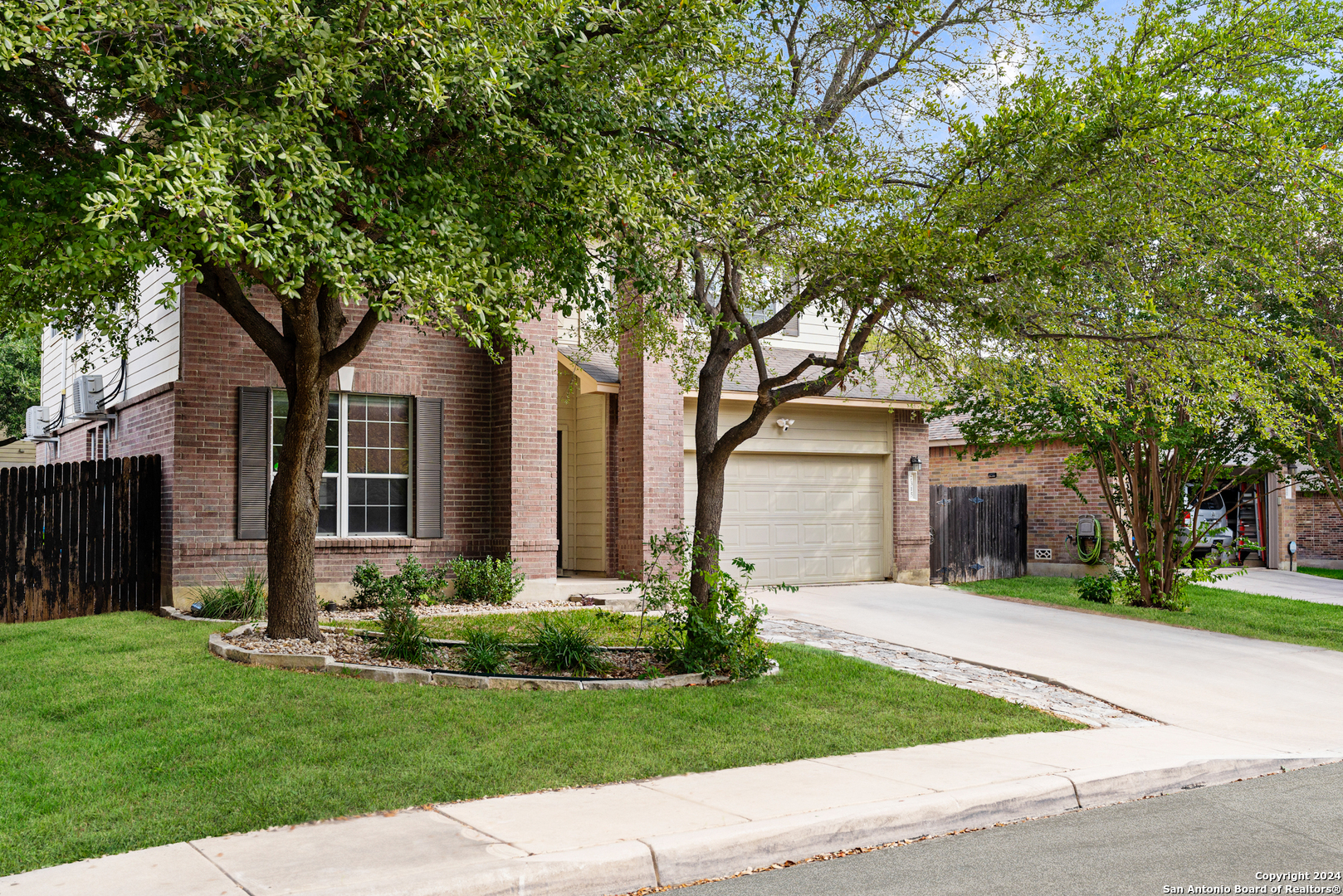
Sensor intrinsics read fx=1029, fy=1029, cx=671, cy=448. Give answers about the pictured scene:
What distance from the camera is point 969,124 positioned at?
8805 millimetres

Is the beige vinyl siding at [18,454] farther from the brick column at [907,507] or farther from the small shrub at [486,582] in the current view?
the brick column at [907,507]

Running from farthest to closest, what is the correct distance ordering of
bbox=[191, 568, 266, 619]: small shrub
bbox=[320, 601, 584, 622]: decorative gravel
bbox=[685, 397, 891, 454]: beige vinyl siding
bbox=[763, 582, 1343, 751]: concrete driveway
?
bbox=[685, 397, 891, 454]: beige vinyl siding < bbox=[320, 601, 584, 622]: decorative gravel < bbox=[191, 568, 266, 619]: small shrub < bbox=[763, 582, 1343, 751]: concrete driveway

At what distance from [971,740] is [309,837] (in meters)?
4.72

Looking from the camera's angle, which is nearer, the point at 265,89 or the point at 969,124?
the point at 265,89

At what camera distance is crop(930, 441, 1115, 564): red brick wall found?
66.0 feet

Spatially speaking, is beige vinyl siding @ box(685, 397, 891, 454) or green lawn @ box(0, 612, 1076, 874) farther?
beige vinyl siding @ box(685, 397, 891, 454)

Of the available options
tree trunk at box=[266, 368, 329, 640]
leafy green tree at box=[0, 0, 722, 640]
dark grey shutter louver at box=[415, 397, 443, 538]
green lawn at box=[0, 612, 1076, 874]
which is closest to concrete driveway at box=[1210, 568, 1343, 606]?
green lawn at box=[0, 612, 1076, 874]

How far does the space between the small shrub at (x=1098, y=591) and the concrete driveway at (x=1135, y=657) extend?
114 cm

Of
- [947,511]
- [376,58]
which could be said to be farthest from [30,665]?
[947,511]

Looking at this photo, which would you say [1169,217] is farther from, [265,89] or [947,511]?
[947,511]

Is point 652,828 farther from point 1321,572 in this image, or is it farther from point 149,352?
point 1321,572

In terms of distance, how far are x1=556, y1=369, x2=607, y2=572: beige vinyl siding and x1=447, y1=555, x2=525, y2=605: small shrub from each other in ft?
10.6

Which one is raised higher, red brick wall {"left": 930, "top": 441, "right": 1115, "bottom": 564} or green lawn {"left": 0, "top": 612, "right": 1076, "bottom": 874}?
red brick wall {"left": 930, "top": 441, "right": 1115, "bottom": 564}

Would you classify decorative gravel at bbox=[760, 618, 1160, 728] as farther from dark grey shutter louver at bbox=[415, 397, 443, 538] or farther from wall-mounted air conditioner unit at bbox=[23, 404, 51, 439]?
wall-mounted air conditioner unit at bbox=[23, 404, 51, 439]
